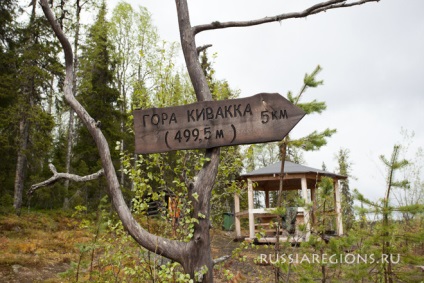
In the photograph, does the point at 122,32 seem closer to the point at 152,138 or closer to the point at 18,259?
the point at 18,259

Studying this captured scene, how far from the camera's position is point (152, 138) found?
2721mm

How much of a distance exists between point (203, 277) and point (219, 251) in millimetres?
9473

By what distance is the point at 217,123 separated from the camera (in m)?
2.63

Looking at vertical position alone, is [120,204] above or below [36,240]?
above

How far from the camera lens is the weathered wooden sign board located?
2572 mm

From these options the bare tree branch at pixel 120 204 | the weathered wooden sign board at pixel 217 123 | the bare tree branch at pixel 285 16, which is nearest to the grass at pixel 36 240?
the bare tree branch at pixel 120 204

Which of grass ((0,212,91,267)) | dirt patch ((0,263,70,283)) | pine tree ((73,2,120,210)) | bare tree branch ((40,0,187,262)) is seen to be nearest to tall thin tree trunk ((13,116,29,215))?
grass ((0,212,91,267))

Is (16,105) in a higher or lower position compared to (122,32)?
lower

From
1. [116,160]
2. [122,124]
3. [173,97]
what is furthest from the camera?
[122,124]

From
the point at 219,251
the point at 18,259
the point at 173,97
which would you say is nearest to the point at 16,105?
the point at 18,259

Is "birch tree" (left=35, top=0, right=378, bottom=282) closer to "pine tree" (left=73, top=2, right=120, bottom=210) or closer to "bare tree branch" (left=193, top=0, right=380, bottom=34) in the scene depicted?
"bare tree branch" (left=193, top=0, right=380, bottom=34)

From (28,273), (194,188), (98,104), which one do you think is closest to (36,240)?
(28,273)

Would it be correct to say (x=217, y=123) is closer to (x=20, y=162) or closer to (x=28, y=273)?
(x=28, y=273)

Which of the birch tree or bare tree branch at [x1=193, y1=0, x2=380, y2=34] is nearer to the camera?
the birch tree
